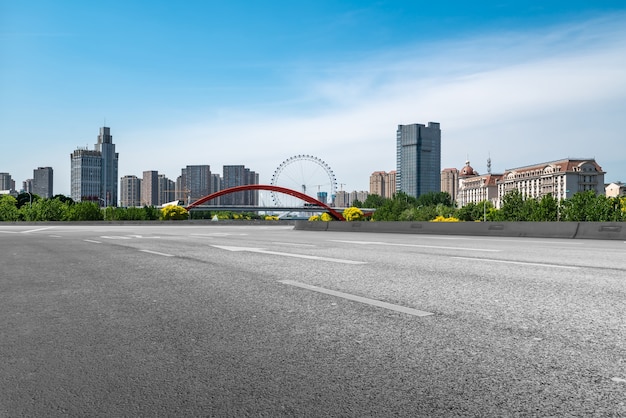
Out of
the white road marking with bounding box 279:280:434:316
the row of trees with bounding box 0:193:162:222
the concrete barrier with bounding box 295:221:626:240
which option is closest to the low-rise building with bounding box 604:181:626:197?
the row of trees with bounding box 0:193:162:222

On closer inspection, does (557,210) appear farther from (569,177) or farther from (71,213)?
A: (71,213)

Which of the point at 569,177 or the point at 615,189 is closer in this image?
the point at 569,177

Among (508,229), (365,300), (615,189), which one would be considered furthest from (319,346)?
(615,189)

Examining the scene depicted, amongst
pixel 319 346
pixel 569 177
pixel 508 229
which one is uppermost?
pixel 569 177

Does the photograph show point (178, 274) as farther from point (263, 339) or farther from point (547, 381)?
point (547, 381)

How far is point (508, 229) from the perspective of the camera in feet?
71.6

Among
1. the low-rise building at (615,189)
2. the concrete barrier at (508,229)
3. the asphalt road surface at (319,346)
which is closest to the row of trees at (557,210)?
the low-rise building at (615,189)

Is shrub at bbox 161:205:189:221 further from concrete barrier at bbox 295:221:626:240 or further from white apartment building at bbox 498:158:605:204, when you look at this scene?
white apartment building at bbox 498:158:605:204

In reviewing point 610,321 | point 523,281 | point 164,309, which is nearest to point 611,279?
point 523,281

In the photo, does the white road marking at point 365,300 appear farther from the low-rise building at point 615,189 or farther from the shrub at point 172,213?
the low-rise building at point 615,189

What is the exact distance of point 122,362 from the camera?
3.48 metres

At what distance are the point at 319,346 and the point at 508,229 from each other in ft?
65.1

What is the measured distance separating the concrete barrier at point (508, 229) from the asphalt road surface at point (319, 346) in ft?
41.8

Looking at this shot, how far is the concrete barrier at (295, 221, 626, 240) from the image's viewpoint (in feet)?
60.8
